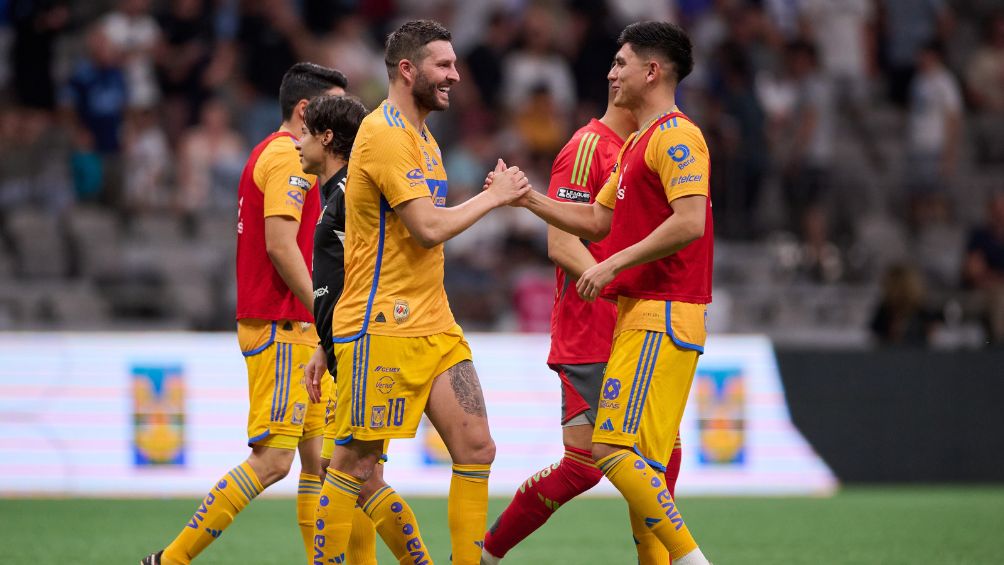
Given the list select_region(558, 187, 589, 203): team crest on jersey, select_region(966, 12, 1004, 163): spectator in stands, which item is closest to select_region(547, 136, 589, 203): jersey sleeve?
select_region(558, 187, 589, 203): team crest on jersey

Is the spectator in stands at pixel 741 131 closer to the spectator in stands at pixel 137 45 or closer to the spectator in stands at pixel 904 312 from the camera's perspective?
the spectator in stands at pixel 904 312

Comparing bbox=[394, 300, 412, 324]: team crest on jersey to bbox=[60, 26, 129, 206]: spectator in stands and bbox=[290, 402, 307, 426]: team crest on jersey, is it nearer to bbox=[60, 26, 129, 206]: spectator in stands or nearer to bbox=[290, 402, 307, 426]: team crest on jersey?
bbox=[290, 402, 307, 426]: team crest on jersey

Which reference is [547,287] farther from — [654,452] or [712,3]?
[654,452]

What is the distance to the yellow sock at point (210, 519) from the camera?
6352 mm

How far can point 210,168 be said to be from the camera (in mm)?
14109

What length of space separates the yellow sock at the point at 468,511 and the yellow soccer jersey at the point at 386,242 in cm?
Answer: 63

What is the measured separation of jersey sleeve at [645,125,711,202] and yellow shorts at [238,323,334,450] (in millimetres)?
2010

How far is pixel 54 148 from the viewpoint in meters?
14.1

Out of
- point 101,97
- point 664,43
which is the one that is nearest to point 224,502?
point 664,43

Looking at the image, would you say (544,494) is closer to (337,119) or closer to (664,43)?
(337,119)

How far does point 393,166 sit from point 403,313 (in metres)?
0.61

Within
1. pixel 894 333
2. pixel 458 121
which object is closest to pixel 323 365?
pixel 894 333

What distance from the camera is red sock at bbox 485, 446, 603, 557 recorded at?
6469 millimetres

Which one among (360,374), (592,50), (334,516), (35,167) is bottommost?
(334,516)
